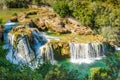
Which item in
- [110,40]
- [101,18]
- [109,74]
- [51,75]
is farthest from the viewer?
[101,18]

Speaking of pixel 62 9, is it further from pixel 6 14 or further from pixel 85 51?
pixel 85 51

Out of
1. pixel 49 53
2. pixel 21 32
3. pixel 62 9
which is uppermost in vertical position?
pixel 62 9

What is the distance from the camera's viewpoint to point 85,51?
104ft

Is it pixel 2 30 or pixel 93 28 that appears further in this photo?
pixel 93 28

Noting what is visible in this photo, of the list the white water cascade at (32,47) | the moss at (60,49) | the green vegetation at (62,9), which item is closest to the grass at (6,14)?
the green vegetation at (62,9)

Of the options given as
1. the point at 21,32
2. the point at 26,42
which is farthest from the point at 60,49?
the point at 21,32

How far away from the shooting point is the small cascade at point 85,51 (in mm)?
31578

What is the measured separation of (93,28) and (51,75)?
901 inches

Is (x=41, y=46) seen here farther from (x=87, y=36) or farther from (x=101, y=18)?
(x=101, y=18)

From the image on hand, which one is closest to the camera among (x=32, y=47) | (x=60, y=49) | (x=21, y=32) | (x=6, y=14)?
(x=60, y=49)

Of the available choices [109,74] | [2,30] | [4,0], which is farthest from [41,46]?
[4,0]

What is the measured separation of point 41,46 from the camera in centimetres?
3250

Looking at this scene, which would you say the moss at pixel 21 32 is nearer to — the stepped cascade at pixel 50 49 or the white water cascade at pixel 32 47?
the stepped cascade at pixel 50 49

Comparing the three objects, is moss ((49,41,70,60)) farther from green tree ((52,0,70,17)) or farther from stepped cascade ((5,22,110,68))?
green tree ((52,0,70,17))
